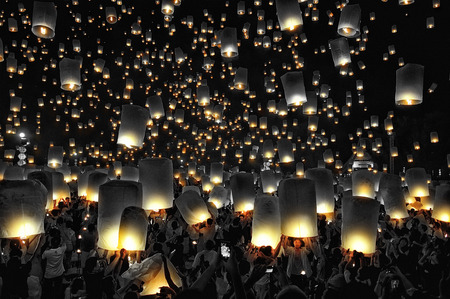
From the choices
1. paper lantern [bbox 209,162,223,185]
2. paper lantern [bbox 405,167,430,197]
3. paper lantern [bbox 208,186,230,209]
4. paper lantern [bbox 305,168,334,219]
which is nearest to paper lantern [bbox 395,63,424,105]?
paper lantern [bbox 305,168,334,219]

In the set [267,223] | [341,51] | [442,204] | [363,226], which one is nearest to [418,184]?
[442,204]

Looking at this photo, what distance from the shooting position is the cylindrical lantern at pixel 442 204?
7.86m

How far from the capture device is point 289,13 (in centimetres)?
704

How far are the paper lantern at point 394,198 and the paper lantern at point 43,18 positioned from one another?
7.75m

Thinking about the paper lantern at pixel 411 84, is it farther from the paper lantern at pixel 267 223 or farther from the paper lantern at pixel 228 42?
the paper lantern at pixel 228 42

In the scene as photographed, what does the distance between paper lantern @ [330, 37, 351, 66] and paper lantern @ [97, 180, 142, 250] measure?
603cm

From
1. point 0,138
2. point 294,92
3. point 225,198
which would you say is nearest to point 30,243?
point 294,92

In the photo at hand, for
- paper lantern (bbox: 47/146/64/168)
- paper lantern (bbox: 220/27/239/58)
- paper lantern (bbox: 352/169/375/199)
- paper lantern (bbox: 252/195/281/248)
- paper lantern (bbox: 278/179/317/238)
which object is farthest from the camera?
paper lantern (bbox: 47/146/64/168)

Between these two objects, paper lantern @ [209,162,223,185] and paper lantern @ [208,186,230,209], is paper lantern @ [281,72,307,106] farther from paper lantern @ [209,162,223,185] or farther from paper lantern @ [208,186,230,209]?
paper lantern @ [209,162,223,185]

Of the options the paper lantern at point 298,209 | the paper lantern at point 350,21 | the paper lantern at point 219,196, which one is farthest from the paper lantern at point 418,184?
the paper lantern at point 298,209

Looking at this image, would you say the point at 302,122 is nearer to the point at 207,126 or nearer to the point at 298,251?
the point at 207,126

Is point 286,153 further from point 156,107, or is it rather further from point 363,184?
point 156,107

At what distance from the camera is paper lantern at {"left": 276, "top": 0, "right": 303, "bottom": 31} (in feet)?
23.1

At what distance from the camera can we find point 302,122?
89.0 feet
